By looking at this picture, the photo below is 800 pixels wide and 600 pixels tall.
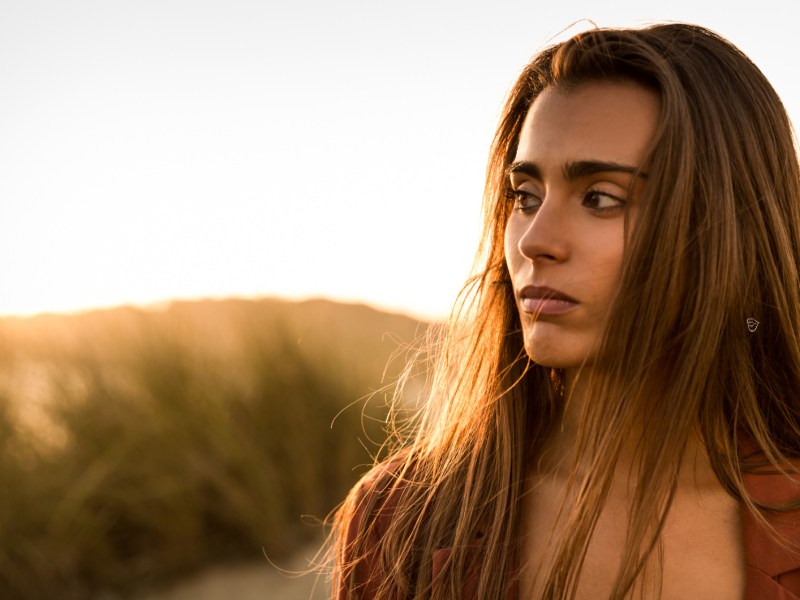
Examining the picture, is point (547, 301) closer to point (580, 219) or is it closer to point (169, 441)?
point (580, 219)

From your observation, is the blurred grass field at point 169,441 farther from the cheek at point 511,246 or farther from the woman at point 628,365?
the cheek at point 511,246

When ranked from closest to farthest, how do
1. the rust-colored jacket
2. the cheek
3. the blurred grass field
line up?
the rust-colored jacket → the cheek → the blurred grass field

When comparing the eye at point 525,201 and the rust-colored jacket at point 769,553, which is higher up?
the eye at point 525,201

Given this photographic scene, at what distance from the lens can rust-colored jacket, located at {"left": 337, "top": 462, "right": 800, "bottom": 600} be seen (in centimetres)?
181

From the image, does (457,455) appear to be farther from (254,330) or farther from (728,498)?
(254,330)

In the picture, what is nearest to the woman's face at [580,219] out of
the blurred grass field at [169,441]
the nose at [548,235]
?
the nose at [548,235]

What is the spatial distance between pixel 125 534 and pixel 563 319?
3760 mm

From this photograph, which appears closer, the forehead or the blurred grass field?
the forehead

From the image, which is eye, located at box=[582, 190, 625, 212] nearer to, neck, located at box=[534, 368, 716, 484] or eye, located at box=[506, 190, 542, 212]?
eye, located at box=[506, 190, 542, 212]

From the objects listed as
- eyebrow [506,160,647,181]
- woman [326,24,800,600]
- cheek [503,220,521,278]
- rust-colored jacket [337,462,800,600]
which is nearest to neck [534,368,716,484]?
woman [326,24,800,600]

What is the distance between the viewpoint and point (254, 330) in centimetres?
567

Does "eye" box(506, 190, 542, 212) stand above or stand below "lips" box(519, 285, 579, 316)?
above

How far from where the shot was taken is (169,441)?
5043 millimetres

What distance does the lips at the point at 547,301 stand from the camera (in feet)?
6.03
